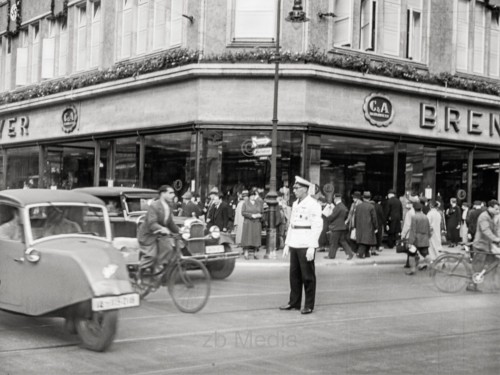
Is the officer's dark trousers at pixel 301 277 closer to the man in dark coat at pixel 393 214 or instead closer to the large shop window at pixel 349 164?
the large shop window at pixel 349 164

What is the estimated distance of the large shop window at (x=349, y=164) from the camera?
2303 centimetres

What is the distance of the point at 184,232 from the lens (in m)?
13.2

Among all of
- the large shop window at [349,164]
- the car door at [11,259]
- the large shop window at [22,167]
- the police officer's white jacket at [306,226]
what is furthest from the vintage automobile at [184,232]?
the large shop window at [22,167]

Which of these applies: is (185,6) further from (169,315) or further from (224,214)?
(169,315)

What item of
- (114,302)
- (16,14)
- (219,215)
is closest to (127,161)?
(219,215)

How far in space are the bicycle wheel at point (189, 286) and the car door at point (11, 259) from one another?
2.44m

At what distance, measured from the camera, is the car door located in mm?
8312

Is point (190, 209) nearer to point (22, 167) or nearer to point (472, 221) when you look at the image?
point (472, 221)

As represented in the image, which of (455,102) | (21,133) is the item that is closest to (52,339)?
(455,102)

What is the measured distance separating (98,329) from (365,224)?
1254 centimetres

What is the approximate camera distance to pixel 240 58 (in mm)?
22766

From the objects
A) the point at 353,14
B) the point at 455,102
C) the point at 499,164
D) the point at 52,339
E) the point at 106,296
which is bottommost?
the point at 52,339

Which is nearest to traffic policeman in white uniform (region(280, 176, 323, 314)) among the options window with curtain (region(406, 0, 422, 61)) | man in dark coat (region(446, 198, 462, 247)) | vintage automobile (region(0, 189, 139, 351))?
vintage automobile (region(0, 189, 139, 351))

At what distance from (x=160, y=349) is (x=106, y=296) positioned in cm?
80
